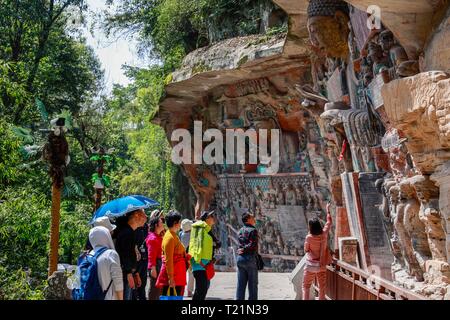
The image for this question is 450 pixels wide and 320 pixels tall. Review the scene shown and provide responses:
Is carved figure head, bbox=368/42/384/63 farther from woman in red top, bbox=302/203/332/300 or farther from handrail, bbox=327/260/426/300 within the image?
handrail, bbox=327/260/426/300

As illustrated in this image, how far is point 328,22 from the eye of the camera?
7301mm

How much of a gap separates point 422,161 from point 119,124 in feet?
66.7

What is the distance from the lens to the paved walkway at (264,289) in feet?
23.9

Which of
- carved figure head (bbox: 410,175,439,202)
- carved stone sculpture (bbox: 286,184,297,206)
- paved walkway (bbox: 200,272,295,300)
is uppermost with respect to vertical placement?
carved stone sculpture (bbox: 286,184,297,206)

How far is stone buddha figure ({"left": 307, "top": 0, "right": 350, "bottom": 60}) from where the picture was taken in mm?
7215

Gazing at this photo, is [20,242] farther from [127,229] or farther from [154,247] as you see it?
[127,229]

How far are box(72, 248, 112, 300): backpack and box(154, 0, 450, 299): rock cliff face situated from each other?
274 cm

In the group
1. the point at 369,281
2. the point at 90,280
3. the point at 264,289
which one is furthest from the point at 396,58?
the point at 264,289

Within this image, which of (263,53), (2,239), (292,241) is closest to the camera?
(2,239)

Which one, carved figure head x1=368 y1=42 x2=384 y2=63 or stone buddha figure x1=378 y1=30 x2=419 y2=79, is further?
carved figure head x1=368 y1=42 x2=384 y2=63

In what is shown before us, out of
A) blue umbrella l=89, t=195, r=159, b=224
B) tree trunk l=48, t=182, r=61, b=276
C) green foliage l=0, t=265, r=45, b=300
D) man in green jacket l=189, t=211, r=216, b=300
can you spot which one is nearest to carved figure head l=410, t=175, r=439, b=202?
man in green jacket l=189, t=211, r=216, b=300

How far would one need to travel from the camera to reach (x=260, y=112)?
46.5 ft
